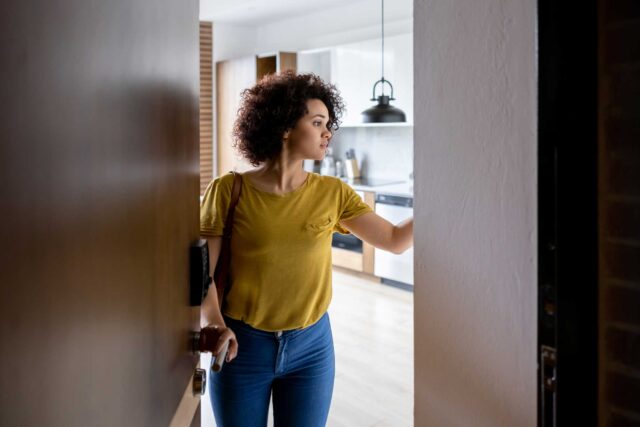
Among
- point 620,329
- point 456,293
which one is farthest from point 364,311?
point 620,329

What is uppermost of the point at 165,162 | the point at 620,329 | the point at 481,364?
the point at 165,162

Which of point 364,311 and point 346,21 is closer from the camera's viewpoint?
point 364,311

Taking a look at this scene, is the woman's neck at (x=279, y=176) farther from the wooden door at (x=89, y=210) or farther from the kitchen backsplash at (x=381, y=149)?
the kitchen backsplash at (x=381, y=149)

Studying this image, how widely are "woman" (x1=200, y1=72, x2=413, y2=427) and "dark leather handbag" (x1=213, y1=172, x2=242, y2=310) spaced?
0.01m

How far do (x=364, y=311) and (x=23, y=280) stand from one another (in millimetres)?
4159

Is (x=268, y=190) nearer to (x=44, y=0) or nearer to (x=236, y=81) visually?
(x=44, y=0)

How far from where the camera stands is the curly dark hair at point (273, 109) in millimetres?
1817

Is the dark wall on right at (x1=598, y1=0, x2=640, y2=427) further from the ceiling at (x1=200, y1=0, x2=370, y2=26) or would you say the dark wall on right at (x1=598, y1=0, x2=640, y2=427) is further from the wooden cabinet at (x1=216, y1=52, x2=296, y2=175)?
the wooden cabinet at (x1=216, y1=52, x2=296, y2=175)

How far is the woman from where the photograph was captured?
164 centimetres

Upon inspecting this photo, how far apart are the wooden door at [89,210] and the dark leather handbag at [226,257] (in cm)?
64

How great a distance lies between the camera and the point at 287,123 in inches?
71.4

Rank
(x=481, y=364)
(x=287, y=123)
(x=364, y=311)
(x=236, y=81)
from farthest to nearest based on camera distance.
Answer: (x=236, y=81) < (x=364, y=311) < (x=287, y=123) < (x=481, y=364)

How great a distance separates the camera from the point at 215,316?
1566 mm

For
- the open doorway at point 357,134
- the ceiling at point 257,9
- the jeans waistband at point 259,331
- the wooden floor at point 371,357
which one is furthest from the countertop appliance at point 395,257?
the jeans waistband at point 259,331
